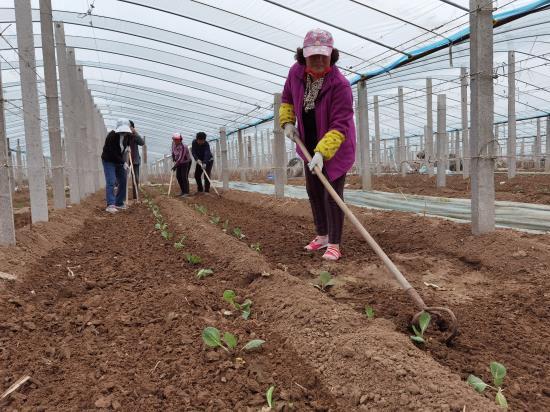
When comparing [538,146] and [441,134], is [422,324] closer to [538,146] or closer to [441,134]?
[441,134]

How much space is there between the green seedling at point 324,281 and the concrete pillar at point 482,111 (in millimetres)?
1816

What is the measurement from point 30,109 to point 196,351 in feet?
15.1

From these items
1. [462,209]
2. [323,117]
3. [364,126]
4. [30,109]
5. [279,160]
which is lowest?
[462,209]

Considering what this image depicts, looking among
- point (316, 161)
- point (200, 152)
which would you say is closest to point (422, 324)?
point (316, 161)

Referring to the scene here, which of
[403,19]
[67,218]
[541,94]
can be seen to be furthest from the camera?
[541,94]

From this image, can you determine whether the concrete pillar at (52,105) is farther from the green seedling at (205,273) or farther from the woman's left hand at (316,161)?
the woman's left hand at (316,161)

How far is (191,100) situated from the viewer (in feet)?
57.1

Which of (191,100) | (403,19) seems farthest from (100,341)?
(191,100)

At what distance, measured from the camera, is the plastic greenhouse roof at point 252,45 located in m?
7.59

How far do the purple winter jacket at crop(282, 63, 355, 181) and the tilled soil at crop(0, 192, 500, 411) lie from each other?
3.68ft

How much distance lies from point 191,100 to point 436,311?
16.4 meters

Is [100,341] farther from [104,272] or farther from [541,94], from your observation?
[541,94]

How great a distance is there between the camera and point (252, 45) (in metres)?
10.7

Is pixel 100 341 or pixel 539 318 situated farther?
pixel 539 318
